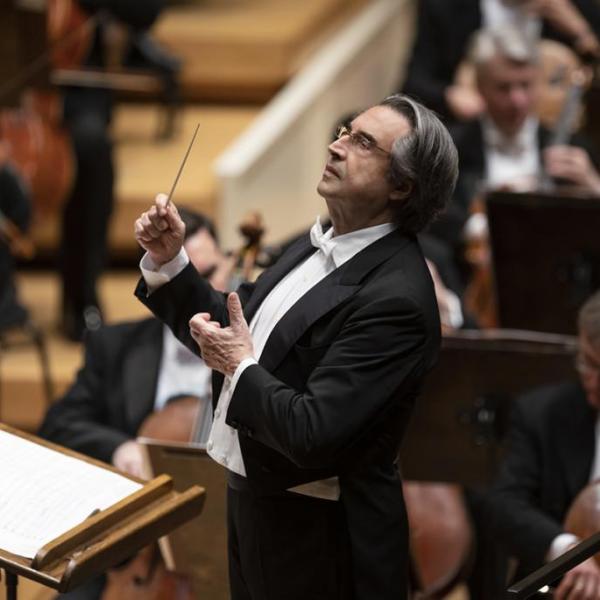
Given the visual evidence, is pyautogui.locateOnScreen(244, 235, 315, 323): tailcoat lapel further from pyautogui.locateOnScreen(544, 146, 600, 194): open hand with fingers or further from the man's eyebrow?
pyautogui.locateOnScreen(544, 146, 600, 194): open hand with fingers

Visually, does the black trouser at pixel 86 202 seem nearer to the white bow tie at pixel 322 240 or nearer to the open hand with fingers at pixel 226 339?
the white bow tie at pixel 322 240

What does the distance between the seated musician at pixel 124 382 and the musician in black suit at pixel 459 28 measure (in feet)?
6.74

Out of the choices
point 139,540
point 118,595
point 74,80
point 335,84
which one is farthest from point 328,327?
point 335,84

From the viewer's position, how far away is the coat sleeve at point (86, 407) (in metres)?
3.26

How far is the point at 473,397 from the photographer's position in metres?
3.24

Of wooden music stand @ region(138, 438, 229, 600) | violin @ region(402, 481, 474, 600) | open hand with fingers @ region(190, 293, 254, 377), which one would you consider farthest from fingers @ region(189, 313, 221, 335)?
violin @ region(402, 481, 474, 600)

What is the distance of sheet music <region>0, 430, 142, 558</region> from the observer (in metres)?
2.18

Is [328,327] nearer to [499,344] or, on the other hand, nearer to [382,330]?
[382,330]

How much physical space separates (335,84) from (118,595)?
3.11m

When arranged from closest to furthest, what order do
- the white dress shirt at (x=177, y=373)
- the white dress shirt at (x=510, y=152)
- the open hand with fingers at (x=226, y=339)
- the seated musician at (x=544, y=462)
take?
the open hand with fingers at (x=226, y=339) → the seated musician at (x=544, y=462) → the white dress shirt at (x=177, y=373) → the white dress shirt at (x=510, y=152)

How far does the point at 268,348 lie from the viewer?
7.22ft

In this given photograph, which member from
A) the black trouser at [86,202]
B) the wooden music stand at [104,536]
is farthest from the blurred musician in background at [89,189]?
the wooden music stand at [104,536]

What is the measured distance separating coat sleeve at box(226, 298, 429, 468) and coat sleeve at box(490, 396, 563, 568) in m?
0.86

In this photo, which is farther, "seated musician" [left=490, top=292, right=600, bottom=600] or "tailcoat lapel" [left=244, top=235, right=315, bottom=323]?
"seated musician" [left=490, top=292, right=600, bottom=600]
